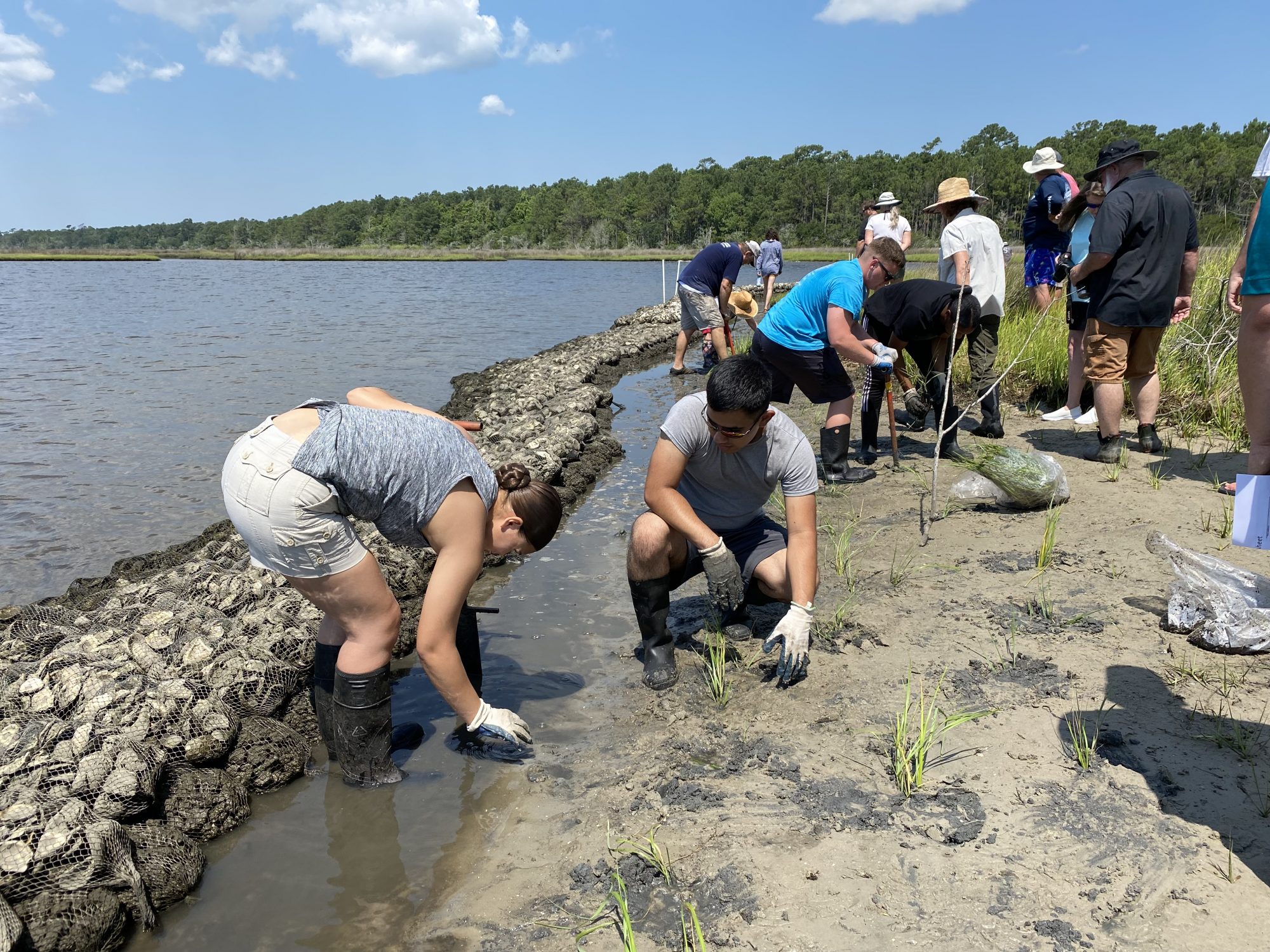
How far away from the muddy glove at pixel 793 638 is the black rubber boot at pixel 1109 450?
3.49 meters

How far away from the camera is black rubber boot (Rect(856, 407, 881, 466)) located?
6.20m

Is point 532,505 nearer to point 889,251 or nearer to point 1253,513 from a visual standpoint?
point 1253,513

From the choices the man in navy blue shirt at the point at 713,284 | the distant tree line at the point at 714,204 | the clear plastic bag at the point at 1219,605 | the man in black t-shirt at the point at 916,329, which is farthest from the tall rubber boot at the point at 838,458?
the distant tree line at the point at 714,204

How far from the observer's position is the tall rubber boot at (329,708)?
9.95 ft

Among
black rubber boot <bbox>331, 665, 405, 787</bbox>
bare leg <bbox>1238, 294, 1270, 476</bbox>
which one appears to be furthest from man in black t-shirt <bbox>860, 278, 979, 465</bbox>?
black rubber boot <bbox>331, 665, 405, 787</bbox>

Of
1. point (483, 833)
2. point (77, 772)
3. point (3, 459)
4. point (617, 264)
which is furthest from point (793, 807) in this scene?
point (617, 264)

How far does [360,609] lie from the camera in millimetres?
2684

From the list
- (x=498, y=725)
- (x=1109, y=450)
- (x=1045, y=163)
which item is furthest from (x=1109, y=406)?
(x=498, y=725)

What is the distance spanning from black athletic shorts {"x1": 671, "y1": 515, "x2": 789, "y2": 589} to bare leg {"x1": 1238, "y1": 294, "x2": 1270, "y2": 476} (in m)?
1.67

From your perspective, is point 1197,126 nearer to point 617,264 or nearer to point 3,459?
point 617,264

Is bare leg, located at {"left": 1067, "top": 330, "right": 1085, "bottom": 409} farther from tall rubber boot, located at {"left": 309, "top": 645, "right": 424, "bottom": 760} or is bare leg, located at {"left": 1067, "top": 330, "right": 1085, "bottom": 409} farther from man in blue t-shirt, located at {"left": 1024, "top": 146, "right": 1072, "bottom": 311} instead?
tall rubber boot, located at {"left": 309, "top": 645, "right": 424, "bottom": 760}

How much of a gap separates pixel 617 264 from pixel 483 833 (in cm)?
6463

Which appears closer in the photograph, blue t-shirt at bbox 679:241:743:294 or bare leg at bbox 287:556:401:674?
bare leg at bbox 287:556:401:674

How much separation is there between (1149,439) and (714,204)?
302 ft
